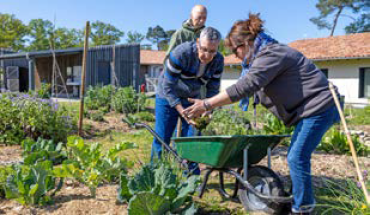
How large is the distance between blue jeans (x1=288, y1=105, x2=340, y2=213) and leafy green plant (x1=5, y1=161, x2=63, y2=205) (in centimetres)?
177

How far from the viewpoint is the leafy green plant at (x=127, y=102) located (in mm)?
8727

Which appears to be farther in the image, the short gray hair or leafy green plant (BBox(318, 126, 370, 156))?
leafy green plant (BBox(318, 126, 370, 156))

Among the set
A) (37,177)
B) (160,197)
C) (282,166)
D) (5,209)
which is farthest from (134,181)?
(282,166)

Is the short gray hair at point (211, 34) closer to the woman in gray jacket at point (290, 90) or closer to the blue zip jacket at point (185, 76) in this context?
the blue zip jacket at point (185, 76)

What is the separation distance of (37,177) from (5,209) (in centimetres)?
37

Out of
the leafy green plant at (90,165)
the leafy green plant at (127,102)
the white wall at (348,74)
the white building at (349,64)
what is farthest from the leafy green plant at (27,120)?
the white wall at (348,74)

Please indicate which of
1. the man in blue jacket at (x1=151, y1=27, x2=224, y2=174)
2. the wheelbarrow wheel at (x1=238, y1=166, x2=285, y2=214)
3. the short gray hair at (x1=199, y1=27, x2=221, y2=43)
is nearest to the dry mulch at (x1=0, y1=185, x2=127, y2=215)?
the man in blue jacket at (x1=151, y1=27, x2=224, y2=174)

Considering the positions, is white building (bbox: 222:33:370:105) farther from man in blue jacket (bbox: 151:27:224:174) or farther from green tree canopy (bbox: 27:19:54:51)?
green tree canopy (bbox: 27:19:54:51)

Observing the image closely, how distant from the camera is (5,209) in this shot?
246 centimetres

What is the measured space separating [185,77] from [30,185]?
1.53 meters

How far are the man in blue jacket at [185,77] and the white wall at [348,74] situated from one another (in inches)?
488

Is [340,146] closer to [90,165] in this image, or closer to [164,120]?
[164,120]

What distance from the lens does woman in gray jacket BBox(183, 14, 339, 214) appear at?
207cm

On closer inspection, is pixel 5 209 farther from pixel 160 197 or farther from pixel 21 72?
pixel 21 72
